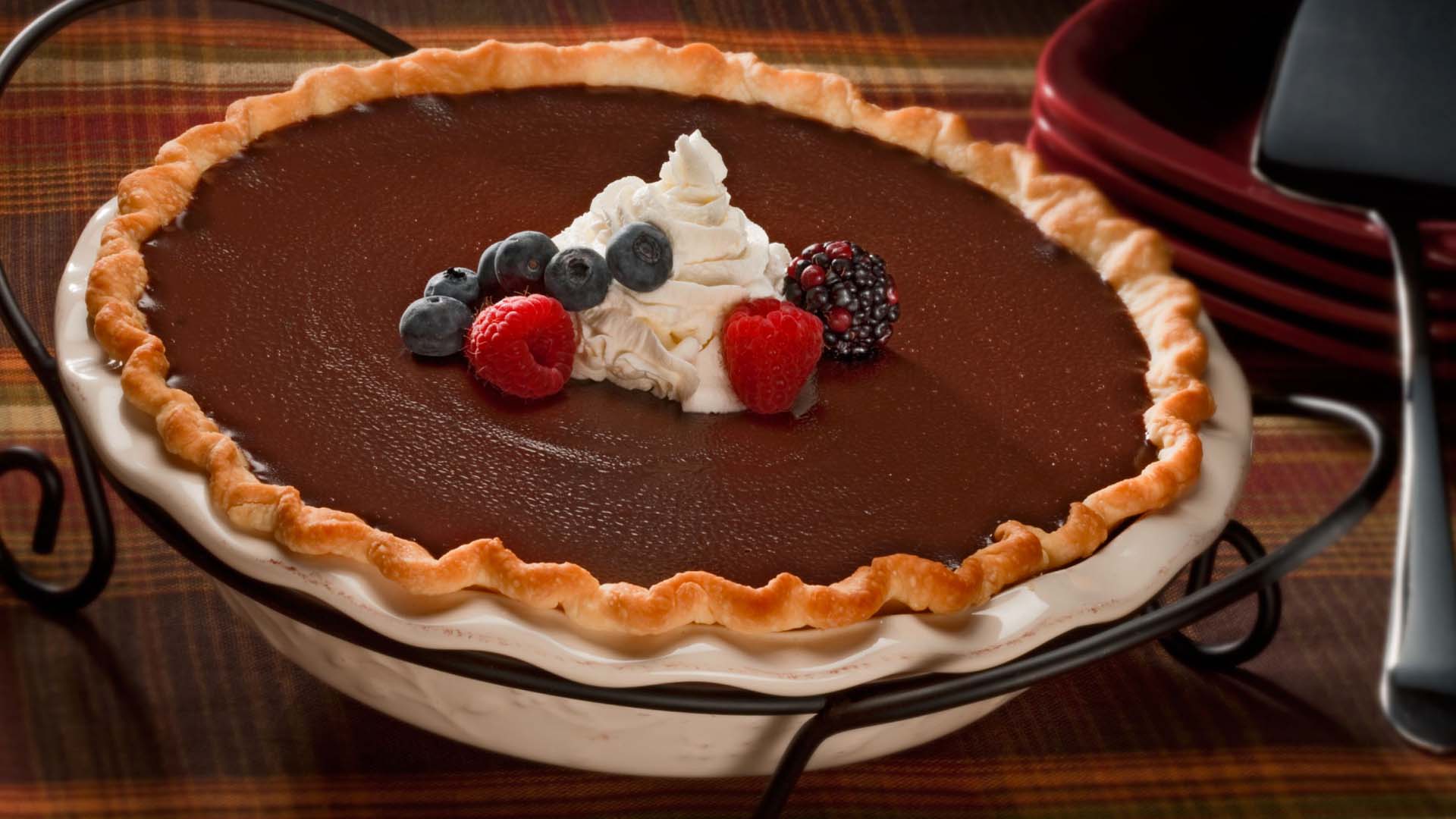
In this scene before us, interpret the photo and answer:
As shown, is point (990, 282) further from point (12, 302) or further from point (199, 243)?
point (12, 302)

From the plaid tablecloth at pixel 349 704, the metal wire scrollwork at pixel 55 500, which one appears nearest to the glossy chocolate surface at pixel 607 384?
the metal wire scrollwork at pixel 55 500

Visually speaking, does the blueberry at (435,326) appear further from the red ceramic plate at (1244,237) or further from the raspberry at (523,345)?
the red ceramic plate at (1244,237)

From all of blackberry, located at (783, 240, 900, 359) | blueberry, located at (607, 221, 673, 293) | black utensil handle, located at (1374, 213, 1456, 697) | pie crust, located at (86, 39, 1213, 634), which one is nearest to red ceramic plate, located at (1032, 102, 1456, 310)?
pie crust, located at (86, 39, 1213, 634)

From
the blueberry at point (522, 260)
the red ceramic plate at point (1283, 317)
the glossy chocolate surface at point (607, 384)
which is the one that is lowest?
A: the red ceramic plate at point (1283, 317)

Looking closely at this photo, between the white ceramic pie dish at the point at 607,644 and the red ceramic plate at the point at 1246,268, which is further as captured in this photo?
the red ceramic plate at the point at 1246,268

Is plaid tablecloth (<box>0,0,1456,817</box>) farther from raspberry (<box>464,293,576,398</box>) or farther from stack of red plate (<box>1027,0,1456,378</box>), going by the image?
raspberry (<box>464,293,576,398</box>)

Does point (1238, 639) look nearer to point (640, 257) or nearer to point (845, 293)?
point (845, 293)
